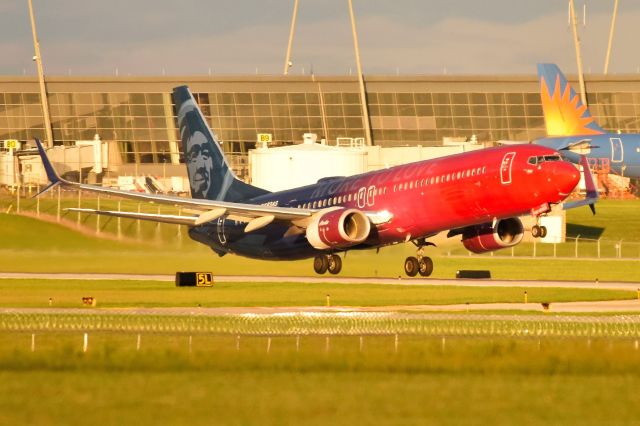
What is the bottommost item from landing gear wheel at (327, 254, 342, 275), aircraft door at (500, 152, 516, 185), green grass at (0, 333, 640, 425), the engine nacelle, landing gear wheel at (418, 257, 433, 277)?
green grass at (0, 333, 640, 425)

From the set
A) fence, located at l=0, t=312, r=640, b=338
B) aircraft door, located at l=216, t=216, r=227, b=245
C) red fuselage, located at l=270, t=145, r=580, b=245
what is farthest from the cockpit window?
aircraft door, located at l=216, t=216, r=227, b=245

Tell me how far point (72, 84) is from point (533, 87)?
60.0m

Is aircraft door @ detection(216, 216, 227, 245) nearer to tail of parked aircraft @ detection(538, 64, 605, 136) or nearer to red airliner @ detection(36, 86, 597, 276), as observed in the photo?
red airliner @ detection(36, 86, 597, 276)

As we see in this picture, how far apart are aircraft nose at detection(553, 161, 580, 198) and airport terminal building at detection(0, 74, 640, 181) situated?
369 feet

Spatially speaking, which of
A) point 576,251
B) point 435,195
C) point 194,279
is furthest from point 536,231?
point 576,251

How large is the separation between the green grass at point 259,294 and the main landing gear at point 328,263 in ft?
4.44

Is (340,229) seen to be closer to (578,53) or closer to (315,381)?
(315,381)

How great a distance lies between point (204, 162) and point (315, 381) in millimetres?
44023

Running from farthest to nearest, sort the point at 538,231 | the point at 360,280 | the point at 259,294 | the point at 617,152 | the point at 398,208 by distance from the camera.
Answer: the point at 617,152 < the point at 360,280 < the point at 259,294 < the point at 398,208 < the point at 538,231

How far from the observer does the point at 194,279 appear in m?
67.7

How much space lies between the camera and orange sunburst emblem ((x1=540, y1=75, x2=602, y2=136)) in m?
127

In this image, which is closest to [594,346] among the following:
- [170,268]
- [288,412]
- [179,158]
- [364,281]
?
[288,412]

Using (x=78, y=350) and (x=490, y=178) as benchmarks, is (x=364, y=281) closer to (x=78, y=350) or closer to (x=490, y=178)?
(x=490, y=178)

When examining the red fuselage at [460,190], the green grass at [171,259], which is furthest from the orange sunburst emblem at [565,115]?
the red fuselage at [460,190]
